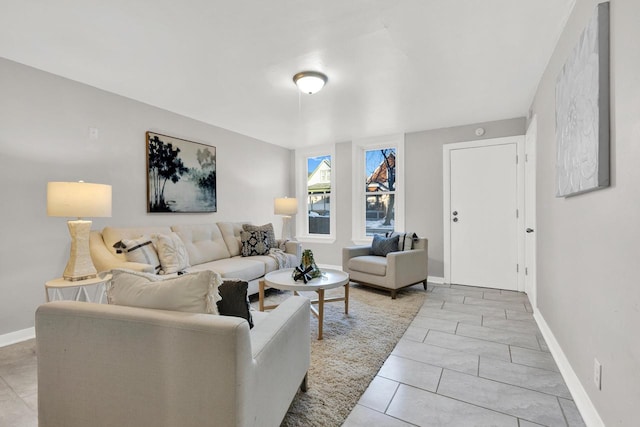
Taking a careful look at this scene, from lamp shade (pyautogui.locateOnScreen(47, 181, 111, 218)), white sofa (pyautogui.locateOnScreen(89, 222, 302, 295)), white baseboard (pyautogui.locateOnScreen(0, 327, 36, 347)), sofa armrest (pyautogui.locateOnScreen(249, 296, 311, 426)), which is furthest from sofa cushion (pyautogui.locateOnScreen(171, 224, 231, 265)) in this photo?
sofa armrest (pyautogui.locateOnScreen(249, 296, 311, 426))

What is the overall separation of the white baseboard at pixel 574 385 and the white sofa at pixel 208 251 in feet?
8.89

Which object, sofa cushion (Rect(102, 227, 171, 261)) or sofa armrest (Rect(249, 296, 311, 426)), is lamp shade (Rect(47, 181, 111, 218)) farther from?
sofa armrest (Rect(249, 296, 311, 426))

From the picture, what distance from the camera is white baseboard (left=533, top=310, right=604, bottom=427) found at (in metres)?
1.45

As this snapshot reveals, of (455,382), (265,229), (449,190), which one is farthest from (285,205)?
(455,382)

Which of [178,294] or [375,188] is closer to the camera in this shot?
[178,294]

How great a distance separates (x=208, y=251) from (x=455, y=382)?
9.36ft

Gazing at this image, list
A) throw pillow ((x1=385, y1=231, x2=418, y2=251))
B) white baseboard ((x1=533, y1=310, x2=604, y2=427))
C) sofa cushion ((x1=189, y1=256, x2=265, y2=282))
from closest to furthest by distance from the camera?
1. white baseboard ((x1=533, y1=310, x2=604, y2=427))
2. sofa cushion ((x1=189, y1=256, x2=265, y2=282))
3. throw pillow ((x1=385, y1=231, x2=418, y2=251))

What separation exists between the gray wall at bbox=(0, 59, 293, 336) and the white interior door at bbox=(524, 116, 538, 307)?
415 centimetres

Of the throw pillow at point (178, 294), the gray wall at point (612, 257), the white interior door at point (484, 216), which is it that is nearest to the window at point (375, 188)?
the white interior door at point (484, 216)

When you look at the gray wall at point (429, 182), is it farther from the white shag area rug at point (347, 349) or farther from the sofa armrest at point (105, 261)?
the sofa armrest at point (105, 261)

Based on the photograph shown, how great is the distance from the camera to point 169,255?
9.68 feet

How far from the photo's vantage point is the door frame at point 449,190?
3826mm

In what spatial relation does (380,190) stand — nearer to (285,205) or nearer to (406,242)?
(406,242)

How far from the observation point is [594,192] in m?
1.47
